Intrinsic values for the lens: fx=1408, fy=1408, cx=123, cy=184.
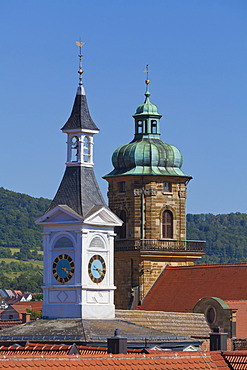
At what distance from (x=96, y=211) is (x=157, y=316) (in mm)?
12930

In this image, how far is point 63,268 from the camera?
193ft

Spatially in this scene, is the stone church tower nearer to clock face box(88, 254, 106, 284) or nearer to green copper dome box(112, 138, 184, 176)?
green copper dome box(112, 138, 184, 176)

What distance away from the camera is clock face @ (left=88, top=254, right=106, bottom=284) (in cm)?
5881

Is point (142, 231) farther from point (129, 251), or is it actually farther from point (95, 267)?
point (95, 267)

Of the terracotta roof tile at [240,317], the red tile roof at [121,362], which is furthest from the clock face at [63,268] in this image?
the terracotta roof tile at [240,317]

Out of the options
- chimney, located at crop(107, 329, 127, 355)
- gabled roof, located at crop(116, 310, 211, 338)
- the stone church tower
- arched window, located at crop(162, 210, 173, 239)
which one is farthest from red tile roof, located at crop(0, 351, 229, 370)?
arched window, located at crop(162, 210, 173, 239)

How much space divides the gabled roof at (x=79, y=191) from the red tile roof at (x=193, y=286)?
24.3m

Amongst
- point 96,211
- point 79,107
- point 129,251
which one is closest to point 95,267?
point 96,211

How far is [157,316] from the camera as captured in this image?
70.3m

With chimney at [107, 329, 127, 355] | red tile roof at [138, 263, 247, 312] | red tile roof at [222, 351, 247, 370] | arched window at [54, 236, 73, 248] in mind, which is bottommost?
red tile roof at [222, 351, 247, 370]

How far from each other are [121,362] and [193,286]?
4856cm

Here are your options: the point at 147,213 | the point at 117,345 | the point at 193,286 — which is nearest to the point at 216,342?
the point at 117,345

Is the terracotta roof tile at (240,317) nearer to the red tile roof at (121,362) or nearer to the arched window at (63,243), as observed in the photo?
the arched window at (63,243)

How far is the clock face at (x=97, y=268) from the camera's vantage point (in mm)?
58812
